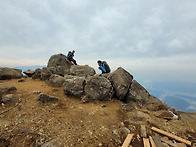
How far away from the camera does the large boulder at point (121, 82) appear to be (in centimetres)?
889

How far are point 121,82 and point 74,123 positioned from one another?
18.5ft

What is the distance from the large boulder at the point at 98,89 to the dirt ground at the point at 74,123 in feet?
2.21

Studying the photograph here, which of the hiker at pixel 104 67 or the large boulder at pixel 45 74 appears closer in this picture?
the large boulder at pixel 45 74

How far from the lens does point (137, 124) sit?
5766 millimetres

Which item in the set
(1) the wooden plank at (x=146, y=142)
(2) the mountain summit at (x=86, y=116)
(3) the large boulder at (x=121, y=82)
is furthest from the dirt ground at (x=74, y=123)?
(3) the large boulder at (x=121, y=82)

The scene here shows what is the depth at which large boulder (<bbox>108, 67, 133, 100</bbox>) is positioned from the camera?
29.2ft

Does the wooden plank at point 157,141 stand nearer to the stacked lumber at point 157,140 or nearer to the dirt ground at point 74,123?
the stacked lumber at point 157,140

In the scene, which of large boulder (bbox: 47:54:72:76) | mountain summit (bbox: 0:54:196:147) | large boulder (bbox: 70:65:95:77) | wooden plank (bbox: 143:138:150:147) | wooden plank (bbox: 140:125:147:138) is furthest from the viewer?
large boulder (bbox: 47:54:72:76)

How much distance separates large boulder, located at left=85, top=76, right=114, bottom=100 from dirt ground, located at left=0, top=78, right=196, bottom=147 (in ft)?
2.21

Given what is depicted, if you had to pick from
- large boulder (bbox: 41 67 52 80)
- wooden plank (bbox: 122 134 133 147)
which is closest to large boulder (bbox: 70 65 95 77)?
large boulder (bbox: 41 67 52 80)

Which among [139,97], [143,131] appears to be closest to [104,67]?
[139,97]

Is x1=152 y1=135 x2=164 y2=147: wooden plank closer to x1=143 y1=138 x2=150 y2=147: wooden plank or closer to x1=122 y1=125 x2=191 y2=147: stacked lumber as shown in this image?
x1=122 y1=125 x2=191 y2=147: stacked lumber

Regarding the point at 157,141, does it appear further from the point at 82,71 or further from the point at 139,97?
the point at 82,71

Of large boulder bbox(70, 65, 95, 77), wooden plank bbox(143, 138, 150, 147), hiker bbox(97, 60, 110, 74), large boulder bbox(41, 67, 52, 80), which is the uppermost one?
hiker bbox(97, 60, 110, 74)
